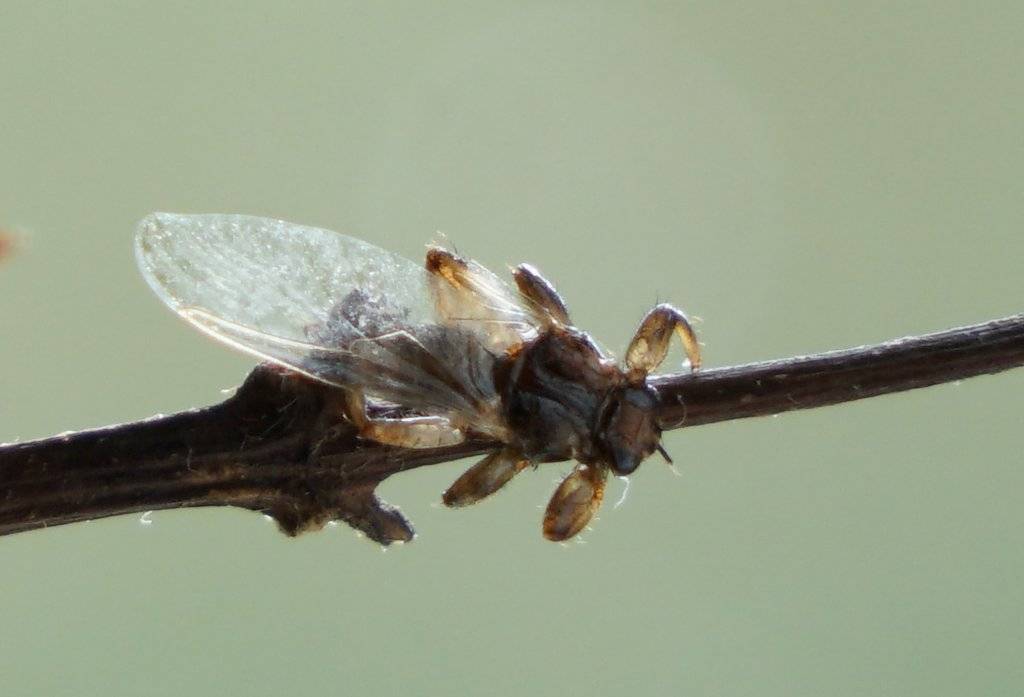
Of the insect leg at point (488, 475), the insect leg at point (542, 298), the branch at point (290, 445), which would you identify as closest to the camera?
the branch at point (290, 445)

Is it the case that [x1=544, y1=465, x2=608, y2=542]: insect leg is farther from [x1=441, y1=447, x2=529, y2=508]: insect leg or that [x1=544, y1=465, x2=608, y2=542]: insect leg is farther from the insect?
[x1=441, y1=447, x2=529, y2=508]: insect leg

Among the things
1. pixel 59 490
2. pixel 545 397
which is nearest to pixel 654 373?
pixel 545 397

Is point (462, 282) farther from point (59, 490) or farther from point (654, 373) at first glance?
point (59, 490)

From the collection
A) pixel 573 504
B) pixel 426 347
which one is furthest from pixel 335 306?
pixel 573 504

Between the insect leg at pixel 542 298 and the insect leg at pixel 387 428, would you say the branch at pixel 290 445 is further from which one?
the insect leg at pixel 542 298

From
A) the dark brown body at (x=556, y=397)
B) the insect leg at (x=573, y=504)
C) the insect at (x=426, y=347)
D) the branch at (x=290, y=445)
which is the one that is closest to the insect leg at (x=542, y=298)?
the insect at (x=426, y=347)

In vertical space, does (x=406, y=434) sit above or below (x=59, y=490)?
above

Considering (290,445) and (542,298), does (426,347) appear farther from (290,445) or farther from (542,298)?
(290,445)
